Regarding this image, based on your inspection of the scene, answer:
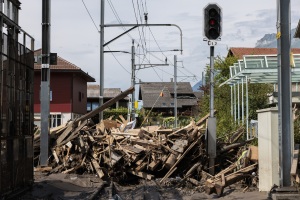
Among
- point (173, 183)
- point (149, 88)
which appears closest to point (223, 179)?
point (173, 183)

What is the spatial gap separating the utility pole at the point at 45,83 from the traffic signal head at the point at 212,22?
5.22 m

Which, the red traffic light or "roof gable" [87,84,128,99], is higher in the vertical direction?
"roof gable" [87,84,128,99]

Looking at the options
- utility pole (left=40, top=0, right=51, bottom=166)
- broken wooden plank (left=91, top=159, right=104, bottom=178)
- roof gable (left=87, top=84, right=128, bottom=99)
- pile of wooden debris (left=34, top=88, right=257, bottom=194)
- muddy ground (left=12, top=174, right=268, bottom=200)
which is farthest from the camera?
roof gable (left=87, top=84, right=128, bottom=99)

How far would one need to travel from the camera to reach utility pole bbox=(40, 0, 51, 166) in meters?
16.3

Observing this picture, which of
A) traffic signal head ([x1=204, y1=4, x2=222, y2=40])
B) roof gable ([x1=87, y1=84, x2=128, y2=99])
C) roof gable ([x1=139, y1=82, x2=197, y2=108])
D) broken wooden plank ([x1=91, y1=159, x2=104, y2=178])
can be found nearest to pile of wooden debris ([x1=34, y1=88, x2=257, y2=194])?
broken wooden plank ([x1=91, y1=159, x2=104, y2=178])

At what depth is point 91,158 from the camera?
1705 centimetres

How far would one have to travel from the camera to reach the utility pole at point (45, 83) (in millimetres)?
16328

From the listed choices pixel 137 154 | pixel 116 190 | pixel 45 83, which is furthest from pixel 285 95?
pixel 45 83

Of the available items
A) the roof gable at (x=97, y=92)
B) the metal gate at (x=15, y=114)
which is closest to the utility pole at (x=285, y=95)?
the metal gate at (x=15, y=114)

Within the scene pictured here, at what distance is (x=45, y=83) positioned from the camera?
16.5 metres

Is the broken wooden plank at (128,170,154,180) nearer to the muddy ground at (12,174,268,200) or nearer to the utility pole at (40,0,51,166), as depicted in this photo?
the muddy ground at (12,174,268,200)

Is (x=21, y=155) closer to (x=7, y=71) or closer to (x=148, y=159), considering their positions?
(x=7, y=71)

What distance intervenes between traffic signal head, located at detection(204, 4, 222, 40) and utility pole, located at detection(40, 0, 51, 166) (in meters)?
5.22

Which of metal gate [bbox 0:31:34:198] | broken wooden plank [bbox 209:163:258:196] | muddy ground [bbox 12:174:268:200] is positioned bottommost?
muddy ground [bbox 12:174:268:200]
